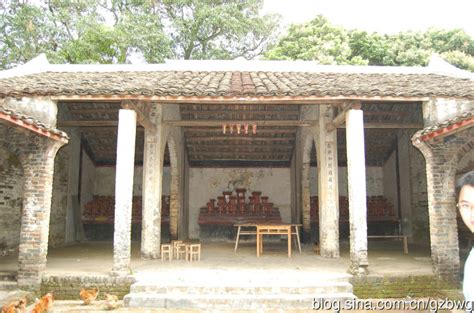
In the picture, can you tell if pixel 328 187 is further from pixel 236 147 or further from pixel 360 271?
pixel 236 147

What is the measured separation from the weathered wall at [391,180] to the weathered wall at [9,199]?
12098mm

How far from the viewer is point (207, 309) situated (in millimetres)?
6523

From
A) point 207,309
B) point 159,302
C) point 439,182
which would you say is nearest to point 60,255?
point 159,302

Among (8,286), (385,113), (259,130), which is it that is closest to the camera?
(8,286)

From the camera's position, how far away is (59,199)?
12867 mm

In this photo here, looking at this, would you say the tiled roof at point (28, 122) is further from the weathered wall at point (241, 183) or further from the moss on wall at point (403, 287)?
the weathered wall at point (241, 183)

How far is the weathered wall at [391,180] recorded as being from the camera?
14.6m

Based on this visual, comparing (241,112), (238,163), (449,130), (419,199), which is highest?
(241,112)

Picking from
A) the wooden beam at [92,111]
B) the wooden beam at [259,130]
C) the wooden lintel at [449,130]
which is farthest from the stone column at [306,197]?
the wooden beam at [92,111]

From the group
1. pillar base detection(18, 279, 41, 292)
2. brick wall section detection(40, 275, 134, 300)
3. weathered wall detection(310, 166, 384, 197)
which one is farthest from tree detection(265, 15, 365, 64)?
pillar base detection(18, 279, 41, 292)

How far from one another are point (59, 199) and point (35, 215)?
18.7ft

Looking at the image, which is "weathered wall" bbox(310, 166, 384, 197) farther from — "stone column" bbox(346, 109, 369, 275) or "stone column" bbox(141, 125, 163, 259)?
"stone column" bbox(346, 109, 369, 275)

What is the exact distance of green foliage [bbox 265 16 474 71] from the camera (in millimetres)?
21278

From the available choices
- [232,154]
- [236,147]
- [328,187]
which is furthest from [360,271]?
[232,154]
